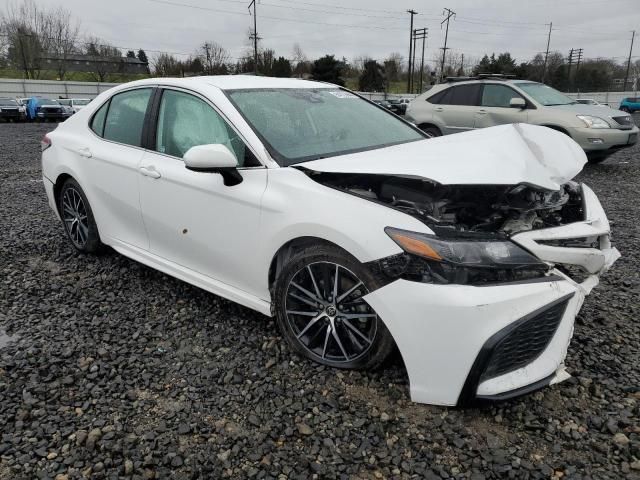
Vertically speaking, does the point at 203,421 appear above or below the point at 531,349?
below

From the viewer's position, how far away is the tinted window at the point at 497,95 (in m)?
9.29

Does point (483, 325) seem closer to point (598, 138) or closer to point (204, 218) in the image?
point (204, 218)

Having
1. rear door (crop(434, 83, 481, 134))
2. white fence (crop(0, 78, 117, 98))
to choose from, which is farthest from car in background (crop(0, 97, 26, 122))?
rear door (crop(434, 83, 481, 134))

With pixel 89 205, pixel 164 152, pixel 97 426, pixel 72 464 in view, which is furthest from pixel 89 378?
pixel 89 205

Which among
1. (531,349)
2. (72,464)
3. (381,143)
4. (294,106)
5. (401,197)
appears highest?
(294,106)

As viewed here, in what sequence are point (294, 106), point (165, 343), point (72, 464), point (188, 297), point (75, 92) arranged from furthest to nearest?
point (75, 92)
point (188, 297)
point (294, 106)
point (165, 343)
point (72, 464)

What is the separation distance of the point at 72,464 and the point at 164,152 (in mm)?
1982

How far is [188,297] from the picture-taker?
354cm

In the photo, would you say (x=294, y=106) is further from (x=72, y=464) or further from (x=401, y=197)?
(x=72, y=464)

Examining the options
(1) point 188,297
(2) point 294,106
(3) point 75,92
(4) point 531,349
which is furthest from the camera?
(3) point 75,92

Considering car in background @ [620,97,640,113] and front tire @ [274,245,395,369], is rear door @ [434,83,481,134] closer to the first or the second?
front tire @ [274,245,395,369]

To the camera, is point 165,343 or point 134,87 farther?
point 134,87

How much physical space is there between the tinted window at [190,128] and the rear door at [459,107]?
24.0 ft

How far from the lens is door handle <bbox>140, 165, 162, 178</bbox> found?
128 inches
